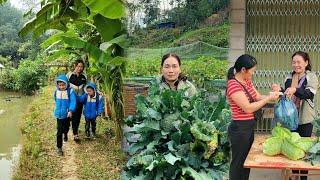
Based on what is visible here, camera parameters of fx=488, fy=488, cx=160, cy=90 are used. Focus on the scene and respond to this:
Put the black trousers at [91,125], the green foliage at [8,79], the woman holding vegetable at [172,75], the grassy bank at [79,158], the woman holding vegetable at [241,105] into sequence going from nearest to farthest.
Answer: the woman holding vegetable at [172,75] < the woman holding vegetable at [241,105] < the grassy bank at [79,158] < the black trousers at [91,125] < the green foliage at [8,79]

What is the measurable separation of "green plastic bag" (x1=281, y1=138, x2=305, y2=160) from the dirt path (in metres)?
2.39

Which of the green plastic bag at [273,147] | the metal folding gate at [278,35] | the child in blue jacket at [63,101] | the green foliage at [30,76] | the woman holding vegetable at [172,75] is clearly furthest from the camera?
the green foliage at [30,76]

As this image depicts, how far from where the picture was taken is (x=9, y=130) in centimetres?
930

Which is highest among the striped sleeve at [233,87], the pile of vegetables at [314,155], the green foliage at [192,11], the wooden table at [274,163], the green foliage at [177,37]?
the green foliage at [192,11]

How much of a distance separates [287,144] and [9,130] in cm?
787

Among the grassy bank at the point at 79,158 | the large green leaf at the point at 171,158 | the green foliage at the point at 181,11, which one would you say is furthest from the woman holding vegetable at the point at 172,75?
the grassy bank at the point at 79,158

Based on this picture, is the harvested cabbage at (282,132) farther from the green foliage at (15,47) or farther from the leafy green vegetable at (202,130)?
the green foliage at (15,47)

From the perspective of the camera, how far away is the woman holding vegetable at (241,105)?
207 centimetres

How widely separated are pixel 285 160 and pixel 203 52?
112 cm

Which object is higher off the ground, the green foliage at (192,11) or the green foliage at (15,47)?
the green foliage at (15,47)

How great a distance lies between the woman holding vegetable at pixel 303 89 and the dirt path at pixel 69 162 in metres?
2.22

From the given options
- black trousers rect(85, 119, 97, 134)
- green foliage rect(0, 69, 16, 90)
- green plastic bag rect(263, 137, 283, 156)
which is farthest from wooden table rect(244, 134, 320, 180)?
green foliage rect(0, 69, 16, 90)

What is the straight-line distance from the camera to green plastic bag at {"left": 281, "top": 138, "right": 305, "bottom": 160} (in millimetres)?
2217

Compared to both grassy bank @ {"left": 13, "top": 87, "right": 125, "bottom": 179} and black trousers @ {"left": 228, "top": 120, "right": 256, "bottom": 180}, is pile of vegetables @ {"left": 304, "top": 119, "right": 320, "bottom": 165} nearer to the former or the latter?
black trousers @ {"left": 228, "top": 120, "right": 256, "bottom": 180}
